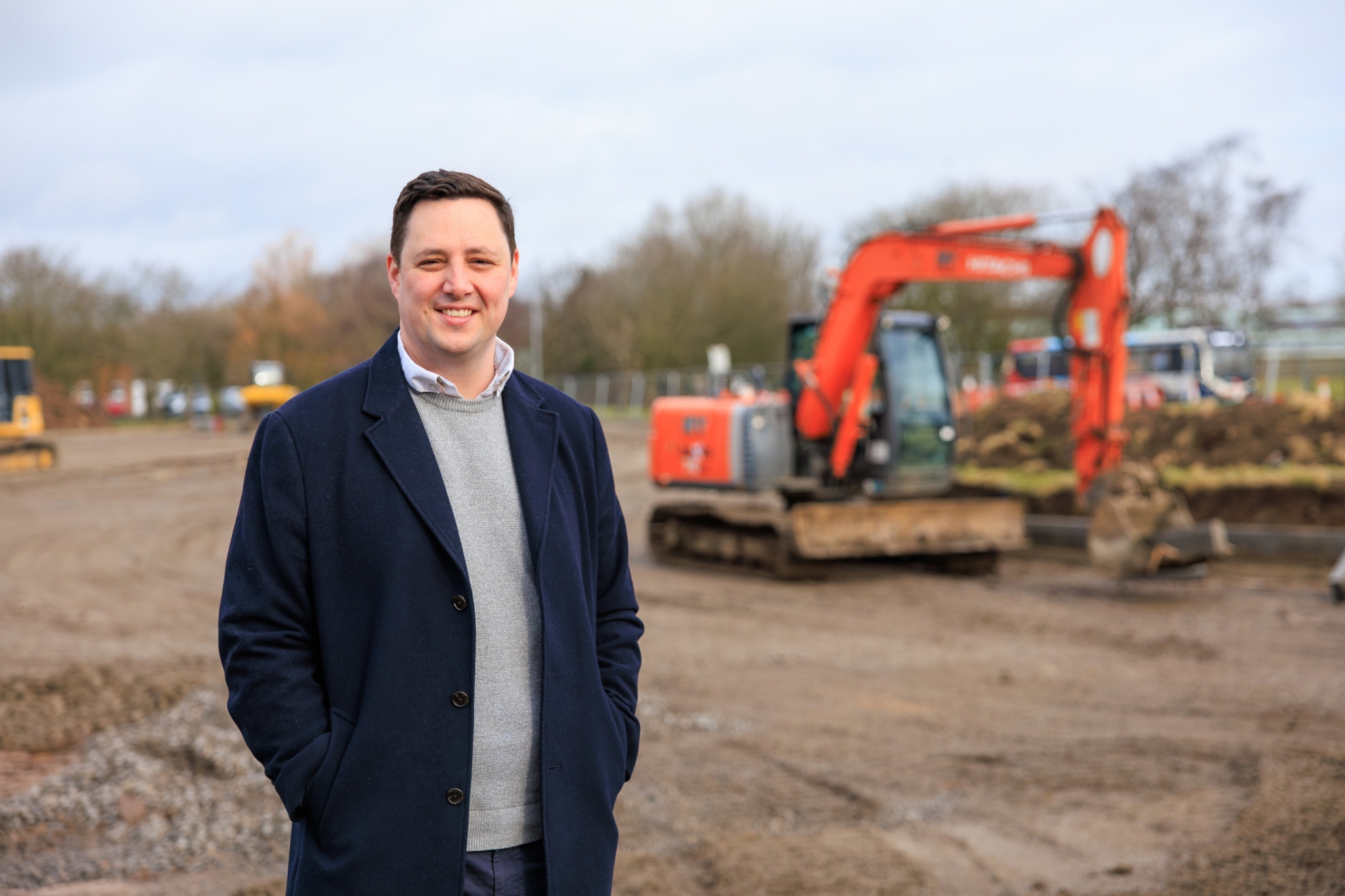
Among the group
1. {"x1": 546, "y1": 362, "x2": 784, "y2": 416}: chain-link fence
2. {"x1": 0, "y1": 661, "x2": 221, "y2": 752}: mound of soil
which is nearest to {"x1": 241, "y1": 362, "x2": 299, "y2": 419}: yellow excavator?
{"x1": 546, "y1": 362, "x2": 784, "y2": 416}: chain-link fence

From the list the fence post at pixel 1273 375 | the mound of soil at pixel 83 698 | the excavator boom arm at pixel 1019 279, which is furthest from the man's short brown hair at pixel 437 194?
the fence post at pixel 1273 375

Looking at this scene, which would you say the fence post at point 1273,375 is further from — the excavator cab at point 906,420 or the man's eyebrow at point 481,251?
the man's eyebrow at point 481,251

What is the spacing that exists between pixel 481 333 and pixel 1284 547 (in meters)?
12.0

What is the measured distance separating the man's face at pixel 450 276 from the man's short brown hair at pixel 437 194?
0.01 metres

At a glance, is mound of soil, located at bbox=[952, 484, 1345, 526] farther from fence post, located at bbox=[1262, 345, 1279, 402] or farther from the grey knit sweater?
fence post, located at bbox=[1262, 345, 1279, 402]

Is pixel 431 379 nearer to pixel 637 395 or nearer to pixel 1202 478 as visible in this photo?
pixel 1202 478

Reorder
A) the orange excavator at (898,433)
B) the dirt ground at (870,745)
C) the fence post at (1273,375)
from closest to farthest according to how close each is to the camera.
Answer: the dirt ground at (870,745), the orange excavator at (898,433), the fence post at (1273,375)

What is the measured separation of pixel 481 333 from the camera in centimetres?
206

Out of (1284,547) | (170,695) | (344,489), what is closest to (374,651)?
(344,489)

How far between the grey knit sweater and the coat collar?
0.10ft

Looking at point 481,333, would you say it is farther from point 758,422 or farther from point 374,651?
point 758,422

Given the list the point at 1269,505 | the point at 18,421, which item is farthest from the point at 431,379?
the point at 18,421

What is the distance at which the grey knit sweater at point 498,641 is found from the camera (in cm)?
201

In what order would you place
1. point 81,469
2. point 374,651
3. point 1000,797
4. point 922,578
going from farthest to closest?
point 81,469, point 922,578, point 1000,797, point 374,651
